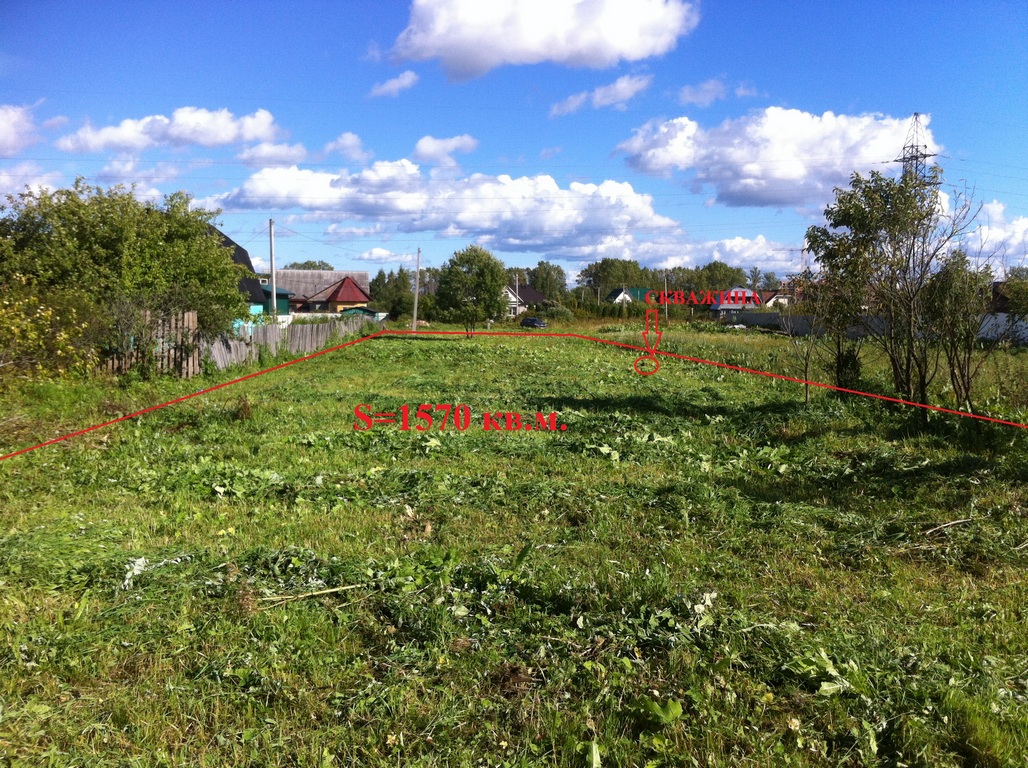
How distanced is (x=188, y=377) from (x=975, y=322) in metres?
16.9

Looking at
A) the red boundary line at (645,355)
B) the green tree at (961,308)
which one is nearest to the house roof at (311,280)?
the red boundary line at (645,355)

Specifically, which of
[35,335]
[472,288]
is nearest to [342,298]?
[472,288]

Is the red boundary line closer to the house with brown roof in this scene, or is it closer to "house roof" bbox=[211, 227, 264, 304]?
"house roof" bbox=[211, 227, 264, 304]

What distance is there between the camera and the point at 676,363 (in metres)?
22.4

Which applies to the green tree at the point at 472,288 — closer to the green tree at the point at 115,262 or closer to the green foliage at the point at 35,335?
the green tree at the point at 115,262

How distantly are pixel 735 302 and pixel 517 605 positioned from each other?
68.9m

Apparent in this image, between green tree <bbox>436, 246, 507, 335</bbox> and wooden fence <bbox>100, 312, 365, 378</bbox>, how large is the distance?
1460 cm

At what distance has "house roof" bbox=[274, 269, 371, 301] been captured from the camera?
66.6 m

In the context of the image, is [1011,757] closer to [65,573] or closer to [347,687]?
[347,687]

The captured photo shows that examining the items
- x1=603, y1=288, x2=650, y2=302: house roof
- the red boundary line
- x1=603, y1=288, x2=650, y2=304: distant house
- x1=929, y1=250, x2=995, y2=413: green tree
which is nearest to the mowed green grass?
the red boundary line

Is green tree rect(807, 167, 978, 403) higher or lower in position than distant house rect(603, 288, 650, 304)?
lower

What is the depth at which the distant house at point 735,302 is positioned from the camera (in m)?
67.2

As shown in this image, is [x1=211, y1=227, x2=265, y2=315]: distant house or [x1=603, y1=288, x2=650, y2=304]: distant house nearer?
[x1=211, y1=227, x2=265, y2=315]: distant house

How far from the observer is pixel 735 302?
6888 centimetres
